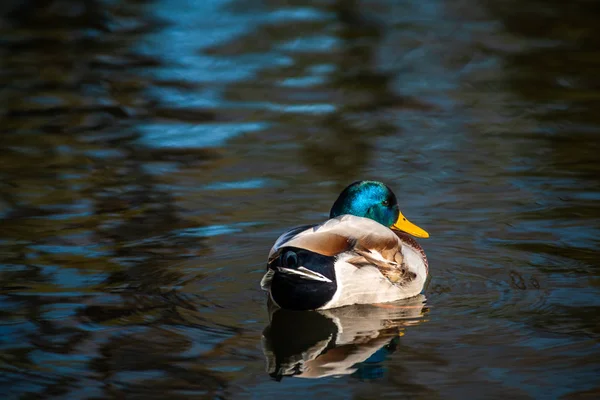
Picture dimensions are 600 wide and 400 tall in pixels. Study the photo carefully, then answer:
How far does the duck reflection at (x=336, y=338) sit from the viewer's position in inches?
219

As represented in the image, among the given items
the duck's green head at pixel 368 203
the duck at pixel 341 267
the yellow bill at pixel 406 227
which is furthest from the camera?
the yellow bill at pixel 406 227

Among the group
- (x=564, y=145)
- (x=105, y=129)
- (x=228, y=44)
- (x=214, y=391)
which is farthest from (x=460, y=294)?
(x=228, y=44)

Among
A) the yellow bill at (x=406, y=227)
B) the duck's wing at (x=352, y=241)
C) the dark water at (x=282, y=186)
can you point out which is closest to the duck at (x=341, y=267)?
the duck's wing at (x=352, y=241)

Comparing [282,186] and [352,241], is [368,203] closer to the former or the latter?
[352,241]

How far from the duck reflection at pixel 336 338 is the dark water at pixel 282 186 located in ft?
0.06

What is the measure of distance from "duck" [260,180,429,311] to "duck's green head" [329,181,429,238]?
13 centimetres

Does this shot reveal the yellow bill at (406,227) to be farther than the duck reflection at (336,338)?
Yes

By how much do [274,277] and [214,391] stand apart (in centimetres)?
111

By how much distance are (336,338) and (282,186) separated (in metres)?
3.13

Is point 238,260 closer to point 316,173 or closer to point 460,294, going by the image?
point 460,294

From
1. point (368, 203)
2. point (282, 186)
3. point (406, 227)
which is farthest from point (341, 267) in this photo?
point (282, 186)

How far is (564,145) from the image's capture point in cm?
980

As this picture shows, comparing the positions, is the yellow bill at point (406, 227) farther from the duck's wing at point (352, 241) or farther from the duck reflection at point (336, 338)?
the duck reflection at point (336, 338)

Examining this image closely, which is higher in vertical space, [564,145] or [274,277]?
[274,277]
